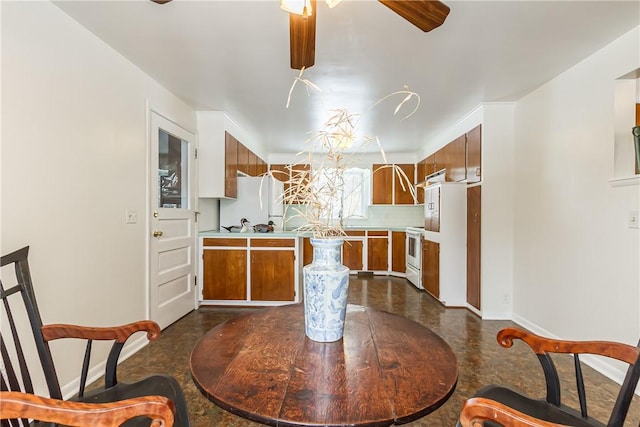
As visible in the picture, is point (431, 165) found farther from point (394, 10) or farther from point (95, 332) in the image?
point (95, 332)

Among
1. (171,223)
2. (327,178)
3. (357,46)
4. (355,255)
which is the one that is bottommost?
(355,255)

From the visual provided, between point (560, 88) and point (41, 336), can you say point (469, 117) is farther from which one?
point (41, 336)

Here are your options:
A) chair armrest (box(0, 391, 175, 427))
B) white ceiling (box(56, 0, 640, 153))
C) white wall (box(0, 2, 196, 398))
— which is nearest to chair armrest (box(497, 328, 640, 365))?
chair armrest (box(0, 391, 175, 427))

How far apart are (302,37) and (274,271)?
2.59 metres

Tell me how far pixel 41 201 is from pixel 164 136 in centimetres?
145

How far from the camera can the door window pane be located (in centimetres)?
292

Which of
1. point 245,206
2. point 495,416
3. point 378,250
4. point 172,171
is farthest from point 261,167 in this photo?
point 495,416

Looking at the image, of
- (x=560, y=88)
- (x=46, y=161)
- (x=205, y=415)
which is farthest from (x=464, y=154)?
(x=46, y=161)

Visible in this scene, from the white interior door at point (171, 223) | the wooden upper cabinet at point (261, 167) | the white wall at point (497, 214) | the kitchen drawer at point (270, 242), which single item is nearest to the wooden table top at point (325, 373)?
the white interior door at point (171, 223)

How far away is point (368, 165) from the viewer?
617 cm

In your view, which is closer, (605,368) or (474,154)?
(605,368)

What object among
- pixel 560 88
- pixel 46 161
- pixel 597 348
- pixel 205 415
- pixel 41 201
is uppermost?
pixel 560 88

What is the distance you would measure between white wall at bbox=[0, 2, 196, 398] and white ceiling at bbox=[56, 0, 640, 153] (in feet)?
0.76

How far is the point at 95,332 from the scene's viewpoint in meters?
1.19
